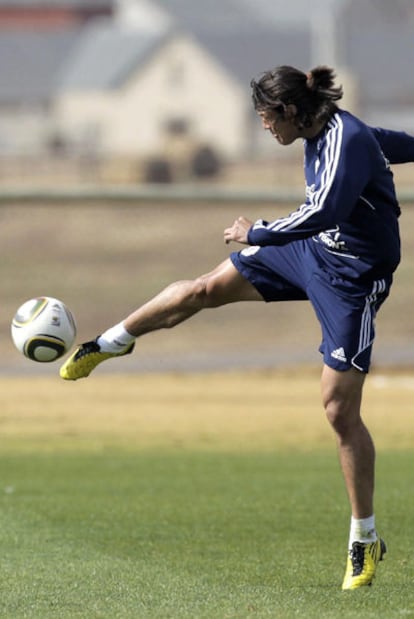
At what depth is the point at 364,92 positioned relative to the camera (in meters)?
84.2

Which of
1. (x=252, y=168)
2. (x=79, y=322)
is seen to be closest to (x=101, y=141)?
(x=252, y=168)

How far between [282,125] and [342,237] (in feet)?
1.98

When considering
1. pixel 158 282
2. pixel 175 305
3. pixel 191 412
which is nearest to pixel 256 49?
pixel 158 282

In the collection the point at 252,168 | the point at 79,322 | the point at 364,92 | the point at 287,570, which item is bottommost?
the point at 364,92

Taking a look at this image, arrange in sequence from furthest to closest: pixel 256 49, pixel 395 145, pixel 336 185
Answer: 1. pixel 256 49
2. pixel 395 145
3. pixel 336 185

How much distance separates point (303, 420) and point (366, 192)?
7.33 m

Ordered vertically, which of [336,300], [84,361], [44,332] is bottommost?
[84,361]

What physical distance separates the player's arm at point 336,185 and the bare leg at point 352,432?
0.71m

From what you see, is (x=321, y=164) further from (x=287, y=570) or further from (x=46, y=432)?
(x=46, y=432)

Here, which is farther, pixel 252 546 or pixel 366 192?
pixel 252 546

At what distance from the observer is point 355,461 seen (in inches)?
294

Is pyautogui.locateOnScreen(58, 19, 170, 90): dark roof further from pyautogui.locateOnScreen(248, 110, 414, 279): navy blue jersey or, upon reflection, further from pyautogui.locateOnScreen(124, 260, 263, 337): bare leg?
pyautogui.locateOnScreen(248, 110, 414, 279): navy blue jersey

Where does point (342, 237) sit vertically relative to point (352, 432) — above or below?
above

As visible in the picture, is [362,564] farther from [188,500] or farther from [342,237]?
[188,500]
